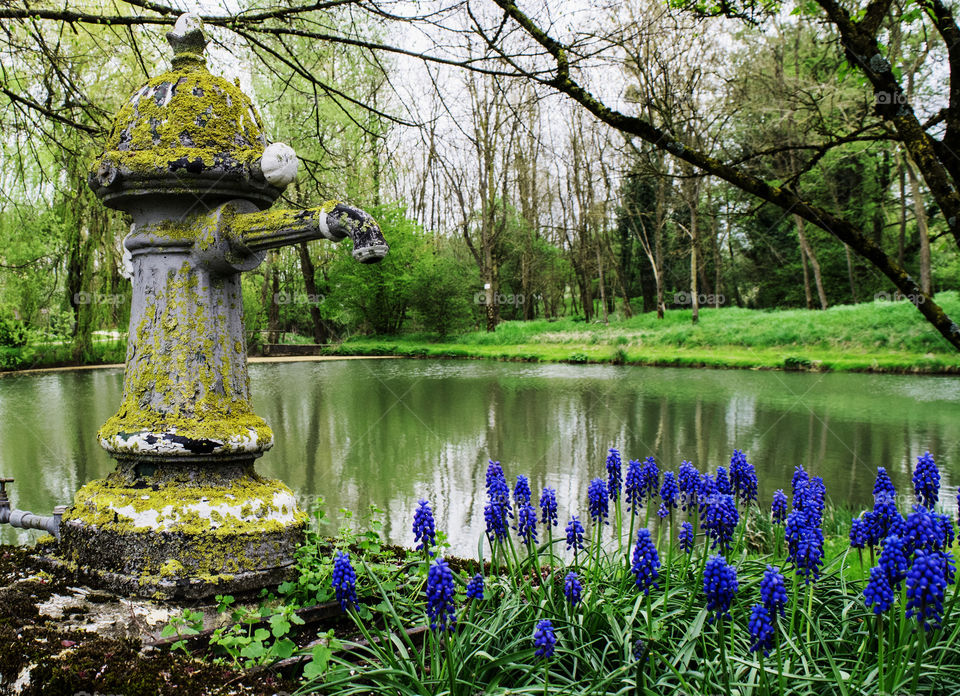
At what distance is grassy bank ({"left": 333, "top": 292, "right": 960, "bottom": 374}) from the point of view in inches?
603

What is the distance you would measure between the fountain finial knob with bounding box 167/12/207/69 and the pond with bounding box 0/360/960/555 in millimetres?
2649

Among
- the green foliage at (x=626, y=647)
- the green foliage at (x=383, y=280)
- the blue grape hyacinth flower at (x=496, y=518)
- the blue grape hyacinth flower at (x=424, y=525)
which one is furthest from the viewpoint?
the green foliage at (x=383, y=280)

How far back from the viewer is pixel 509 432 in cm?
761

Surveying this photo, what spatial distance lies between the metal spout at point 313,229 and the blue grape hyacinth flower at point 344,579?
0.87 meters

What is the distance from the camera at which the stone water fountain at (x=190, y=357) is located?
81.8 inches

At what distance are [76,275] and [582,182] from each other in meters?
22.2

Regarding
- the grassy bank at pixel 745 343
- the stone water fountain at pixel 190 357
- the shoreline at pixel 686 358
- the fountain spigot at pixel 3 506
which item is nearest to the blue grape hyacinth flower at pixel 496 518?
the stone water fountain at pixel 190 357

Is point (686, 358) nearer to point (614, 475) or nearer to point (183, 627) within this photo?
point (614, 475)

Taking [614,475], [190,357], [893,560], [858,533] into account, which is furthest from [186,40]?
[858,533]

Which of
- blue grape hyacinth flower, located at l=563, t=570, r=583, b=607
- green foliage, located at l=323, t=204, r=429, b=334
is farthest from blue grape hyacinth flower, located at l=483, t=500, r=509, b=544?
green foliage, located at l=323, t=204, r=429, b=334

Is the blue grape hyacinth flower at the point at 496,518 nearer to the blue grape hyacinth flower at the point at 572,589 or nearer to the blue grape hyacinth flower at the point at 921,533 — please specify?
the blue grape hyacinth flower at the point at 572,589

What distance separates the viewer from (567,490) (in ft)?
16.8

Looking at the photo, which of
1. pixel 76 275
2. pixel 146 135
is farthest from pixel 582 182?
pixel 146 135

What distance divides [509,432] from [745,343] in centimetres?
1352
